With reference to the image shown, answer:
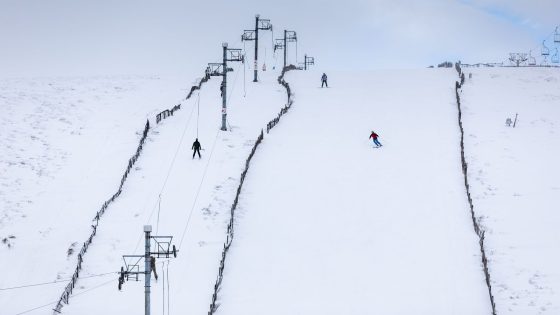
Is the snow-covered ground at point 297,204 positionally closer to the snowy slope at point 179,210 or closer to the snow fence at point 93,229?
the snowy slope at point 179,210

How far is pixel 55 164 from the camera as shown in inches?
1515

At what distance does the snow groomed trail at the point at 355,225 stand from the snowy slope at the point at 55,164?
23.6 ft

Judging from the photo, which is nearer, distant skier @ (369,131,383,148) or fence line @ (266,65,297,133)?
distant skier @ (369,131,383,148)

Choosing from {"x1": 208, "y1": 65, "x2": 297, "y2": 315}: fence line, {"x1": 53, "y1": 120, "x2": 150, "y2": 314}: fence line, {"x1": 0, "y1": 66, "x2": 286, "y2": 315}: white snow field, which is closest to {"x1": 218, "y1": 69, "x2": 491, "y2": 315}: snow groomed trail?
{"x1": 208, "y1": 65, "x2": 297, "y2": 315}: fence line

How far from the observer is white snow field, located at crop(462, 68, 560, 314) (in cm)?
2598

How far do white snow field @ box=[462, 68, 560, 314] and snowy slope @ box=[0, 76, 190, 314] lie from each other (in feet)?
53.6

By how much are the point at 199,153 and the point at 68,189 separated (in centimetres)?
642

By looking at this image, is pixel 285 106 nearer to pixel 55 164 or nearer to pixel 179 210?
pixel 55 164

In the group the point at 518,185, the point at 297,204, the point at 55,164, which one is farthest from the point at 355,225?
the point at 55,164

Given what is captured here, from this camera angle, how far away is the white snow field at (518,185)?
26.0m

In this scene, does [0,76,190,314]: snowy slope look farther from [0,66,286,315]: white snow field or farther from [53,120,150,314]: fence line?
[53,120,150,314]: fence line

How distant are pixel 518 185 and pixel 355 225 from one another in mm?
9294

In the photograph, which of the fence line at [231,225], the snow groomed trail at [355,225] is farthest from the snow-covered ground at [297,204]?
the fence line at [231,225]

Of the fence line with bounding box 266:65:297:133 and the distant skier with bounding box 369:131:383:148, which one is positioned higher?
the fence line with bounding box 266:65:297:133
